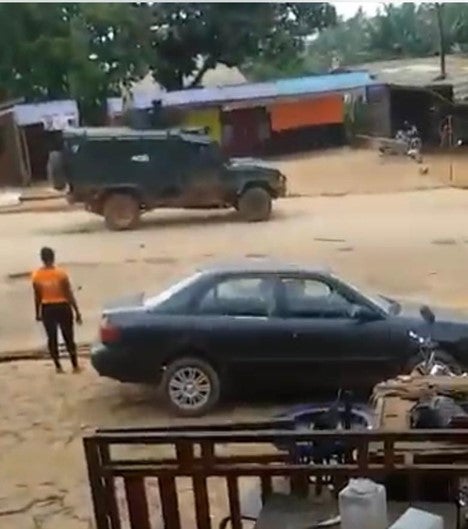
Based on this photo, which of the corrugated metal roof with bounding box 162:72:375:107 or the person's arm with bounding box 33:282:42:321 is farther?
the person's arm with bounding box 33:282:42:321

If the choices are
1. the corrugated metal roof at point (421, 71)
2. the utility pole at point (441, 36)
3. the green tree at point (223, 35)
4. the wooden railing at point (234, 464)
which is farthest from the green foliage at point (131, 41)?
the wooden railing at point (234, 464)

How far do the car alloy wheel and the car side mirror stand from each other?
54 cm

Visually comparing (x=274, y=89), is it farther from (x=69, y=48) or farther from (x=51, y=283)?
(x=51, y=283)

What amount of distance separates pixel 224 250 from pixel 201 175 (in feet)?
0.95

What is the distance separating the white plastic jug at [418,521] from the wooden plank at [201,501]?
52 centimetres

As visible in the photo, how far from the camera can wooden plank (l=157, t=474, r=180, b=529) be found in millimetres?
2918

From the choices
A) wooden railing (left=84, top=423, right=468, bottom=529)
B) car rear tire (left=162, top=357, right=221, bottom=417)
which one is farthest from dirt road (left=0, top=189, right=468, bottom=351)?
wooden railing (left=84, top=423, right=468, bottom=529)

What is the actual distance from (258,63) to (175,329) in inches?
38.1

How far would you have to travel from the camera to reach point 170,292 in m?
4.38

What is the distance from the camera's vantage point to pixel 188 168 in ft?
14.8

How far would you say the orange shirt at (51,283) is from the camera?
4457mm

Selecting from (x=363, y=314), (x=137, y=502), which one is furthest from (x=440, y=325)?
(x=137, y=502)

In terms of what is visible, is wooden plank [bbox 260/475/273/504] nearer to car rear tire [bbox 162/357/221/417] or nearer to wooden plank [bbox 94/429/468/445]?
wooden plank [bbox 94/429/468/445]

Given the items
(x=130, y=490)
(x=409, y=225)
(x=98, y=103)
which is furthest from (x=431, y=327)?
(x=130, y=490)
